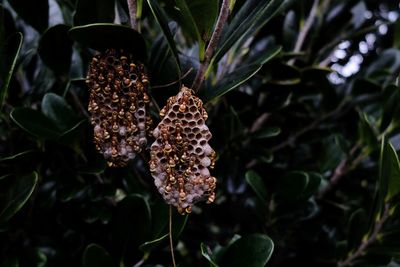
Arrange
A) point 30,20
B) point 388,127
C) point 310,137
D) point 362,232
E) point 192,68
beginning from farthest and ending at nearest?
point 310,137
point 388,127
point 362,232
point 30,20
point 192,68

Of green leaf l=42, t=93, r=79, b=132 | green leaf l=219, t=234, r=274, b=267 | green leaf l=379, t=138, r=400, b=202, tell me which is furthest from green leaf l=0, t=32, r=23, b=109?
green leaf l=379, t=138, r=400, b=202

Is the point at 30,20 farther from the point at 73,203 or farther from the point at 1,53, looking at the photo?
the point at 73,203

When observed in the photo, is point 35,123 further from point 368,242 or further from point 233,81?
point 368,242

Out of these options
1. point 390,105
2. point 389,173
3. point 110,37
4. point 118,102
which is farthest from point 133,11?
point 390,105

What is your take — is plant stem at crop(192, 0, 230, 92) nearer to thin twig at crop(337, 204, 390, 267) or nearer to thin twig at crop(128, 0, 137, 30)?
thin twig at crop(128, 0, 137, 30)

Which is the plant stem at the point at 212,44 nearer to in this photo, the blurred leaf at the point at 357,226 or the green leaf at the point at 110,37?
the green leaf at the point at 110,37

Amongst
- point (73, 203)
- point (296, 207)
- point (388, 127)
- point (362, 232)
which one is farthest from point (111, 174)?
point (388, 127)

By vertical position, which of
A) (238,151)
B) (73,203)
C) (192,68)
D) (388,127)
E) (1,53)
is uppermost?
(1,53)
